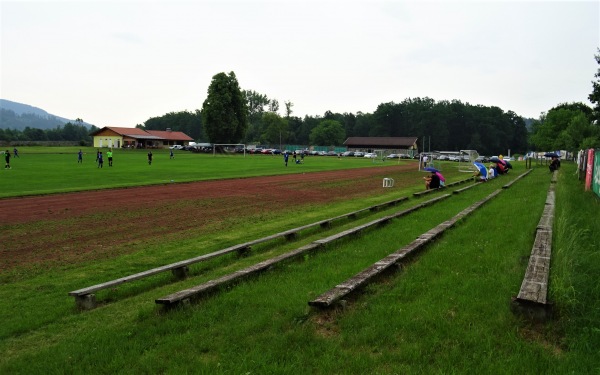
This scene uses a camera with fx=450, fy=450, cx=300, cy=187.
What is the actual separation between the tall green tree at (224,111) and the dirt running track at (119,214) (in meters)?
69.7

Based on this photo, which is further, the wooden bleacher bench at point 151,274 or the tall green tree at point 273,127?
the tall green tree at point 273,127

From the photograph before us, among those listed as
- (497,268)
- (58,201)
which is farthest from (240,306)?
(58,201)

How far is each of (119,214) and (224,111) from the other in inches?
3176

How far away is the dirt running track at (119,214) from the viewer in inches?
434

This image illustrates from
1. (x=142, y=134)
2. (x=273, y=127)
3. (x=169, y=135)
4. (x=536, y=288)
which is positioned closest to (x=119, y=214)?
(x=536, y=288)

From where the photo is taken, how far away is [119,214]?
16.3 m

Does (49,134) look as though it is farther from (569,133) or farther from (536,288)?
(536,288)

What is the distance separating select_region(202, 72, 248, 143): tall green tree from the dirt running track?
229 ft

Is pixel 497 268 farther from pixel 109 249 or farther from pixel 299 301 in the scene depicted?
pixel 109 249

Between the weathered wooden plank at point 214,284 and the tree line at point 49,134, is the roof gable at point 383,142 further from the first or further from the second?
the weathered wooden plank at point 214,284

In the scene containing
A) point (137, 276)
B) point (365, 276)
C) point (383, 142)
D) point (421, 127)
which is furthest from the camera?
point (421, 127)

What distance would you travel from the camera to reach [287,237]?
36.9ft

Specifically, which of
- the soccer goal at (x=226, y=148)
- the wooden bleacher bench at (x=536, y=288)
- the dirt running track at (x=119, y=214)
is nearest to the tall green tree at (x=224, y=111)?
the soccer goal at (x=226, y=148)

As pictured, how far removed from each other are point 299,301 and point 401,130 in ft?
490
